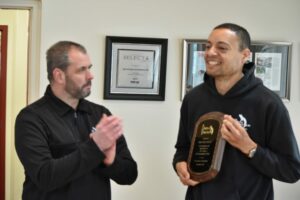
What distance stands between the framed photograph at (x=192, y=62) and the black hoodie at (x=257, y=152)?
0.85m

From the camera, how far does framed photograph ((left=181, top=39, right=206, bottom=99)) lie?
2.39 meters

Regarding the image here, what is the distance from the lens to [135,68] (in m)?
2.37

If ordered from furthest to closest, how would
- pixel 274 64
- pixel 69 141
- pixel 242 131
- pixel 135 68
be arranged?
pixel 274 64 < pixel 135 68 < pixel 69 141 < pixel 242 131

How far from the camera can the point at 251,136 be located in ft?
4.83

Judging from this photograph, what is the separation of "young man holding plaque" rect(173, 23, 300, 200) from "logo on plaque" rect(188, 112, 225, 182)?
12mm

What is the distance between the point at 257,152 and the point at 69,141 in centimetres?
69

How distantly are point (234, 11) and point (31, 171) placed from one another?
5.37 ft

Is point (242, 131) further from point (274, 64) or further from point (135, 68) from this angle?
point (274, 64)

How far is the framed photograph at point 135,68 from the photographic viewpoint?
2.34m

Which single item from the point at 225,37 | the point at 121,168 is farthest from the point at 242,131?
the point at 121,168

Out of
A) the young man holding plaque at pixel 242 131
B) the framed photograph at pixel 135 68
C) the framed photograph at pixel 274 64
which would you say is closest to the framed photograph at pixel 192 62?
the framed photograph at pixel 135 68

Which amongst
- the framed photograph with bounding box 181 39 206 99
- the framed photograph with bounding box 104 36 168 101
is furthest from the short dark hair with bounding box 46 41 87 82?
the framed photograph with bounding box 181 39 206 99

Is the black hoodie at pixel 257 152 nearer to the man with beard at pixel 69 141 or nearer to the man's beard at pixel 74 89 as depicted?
the man with beard at pixel 69 141

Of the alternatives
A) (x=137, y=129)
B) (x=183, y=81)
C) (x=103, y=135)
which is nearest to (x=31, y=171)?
(x=103, y=135)
